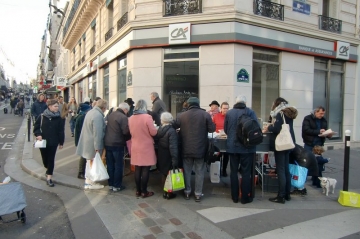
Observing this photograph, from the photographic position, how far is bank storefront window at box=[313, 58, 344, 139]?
→ 1123cm

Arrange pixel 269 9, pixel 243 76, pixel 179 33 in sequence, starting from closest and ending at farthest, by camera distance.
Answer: pixel 243 76 → pixel 179 33 → pixel 269 9

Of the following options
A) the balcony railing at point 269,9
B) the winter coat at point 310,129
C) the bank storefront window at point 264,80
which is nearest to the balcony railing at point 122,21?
the balcony railing at point 269,9

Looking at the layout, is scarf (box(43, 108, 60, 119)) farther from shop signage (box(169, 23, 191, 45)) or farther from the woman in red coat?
shop signage (box(169, 23, 191, 45))

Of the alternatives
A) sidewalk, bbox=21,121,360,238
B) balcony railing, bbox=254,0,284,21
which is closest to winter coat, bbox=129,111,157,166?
sidewalk, bbox=21,121,360,238

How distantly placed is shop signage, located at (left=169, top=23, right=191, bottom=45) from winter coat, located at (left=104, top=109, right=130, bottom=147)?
449 cm

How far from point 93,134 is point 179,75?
4.67 m

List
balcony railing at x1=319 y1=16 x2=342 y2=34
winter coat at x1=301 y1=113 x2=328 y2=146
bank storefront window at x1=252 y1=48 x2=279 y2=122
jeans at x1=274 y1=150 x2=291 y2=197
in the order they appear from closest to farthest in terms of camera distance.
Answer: jeans at x1=274 y1=150 x2=291 y2=197 → winter coat at x1=301 y1=113 x2=328 y2=146 → bank storefront window at x1=252 y1=48 x2=279 y2=122 → balcony railing at x1=319 y1=16 x2=342 y2=34

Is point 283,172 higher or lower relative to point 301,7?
lower

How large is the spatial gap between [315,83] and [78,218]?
1014 cm

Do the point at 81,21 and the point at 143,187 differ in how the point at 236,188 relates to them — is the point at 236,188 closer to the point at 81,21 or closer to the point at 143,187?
the point at 143,187

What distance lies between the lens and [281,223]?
14.0 feet

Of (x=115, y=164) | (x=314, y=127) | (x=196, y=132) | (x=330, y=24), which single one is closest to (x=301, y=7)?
(x=330, y=24)

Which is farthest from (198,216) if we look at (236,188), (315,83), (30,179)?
(315,83)

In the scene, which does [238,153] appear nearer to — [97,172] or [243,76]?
[97,172]
